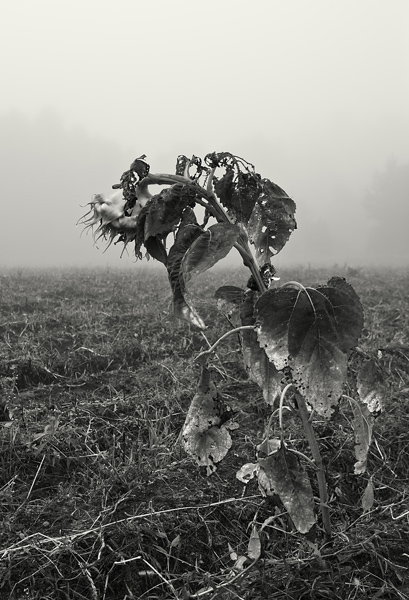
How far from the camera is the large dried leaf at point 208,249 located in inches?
46.8

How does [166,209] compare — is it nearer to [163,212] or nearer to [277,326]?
[163,212]

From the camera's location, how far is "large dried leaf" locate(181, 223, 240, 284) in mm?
1188

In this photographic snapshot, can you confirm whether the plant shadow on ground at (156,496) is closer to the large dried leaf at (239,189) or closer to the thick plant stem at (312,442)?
the thick plant stem at (312,442)

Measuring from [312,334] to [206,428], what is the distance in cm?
49

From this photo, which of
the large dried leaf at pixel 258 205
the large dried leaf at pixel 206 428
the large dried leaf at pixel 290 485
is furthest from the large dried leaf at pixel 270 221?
the large dried leaf at pixel 290 485

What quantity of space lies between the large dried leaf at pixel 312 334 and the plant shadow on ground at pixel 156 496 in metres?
0.41

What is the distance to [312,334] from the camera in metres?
1.17

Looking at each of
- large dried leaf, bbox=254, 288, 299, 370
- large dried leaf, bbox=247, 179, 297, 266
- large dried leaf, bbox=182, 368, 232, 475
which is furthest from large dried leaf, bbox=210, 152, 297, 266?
large dried leaf, bbox=182, 368, 232, 475

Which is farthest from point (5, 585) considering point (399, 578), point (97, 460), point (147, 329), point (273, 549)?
point (147, 329)

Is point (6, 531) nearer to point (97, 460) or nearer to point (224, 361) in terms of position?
point (97, 460)

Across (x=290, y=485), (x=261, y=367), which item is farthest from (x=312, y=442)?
(x=261, y=367)

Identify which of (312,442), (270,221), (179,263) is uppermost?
(270,221)

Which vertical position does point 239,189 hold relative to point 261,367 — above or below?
above

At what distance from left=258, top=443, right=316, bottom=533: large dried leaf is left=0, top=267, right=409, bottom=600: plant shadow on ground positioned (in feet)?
0.39
